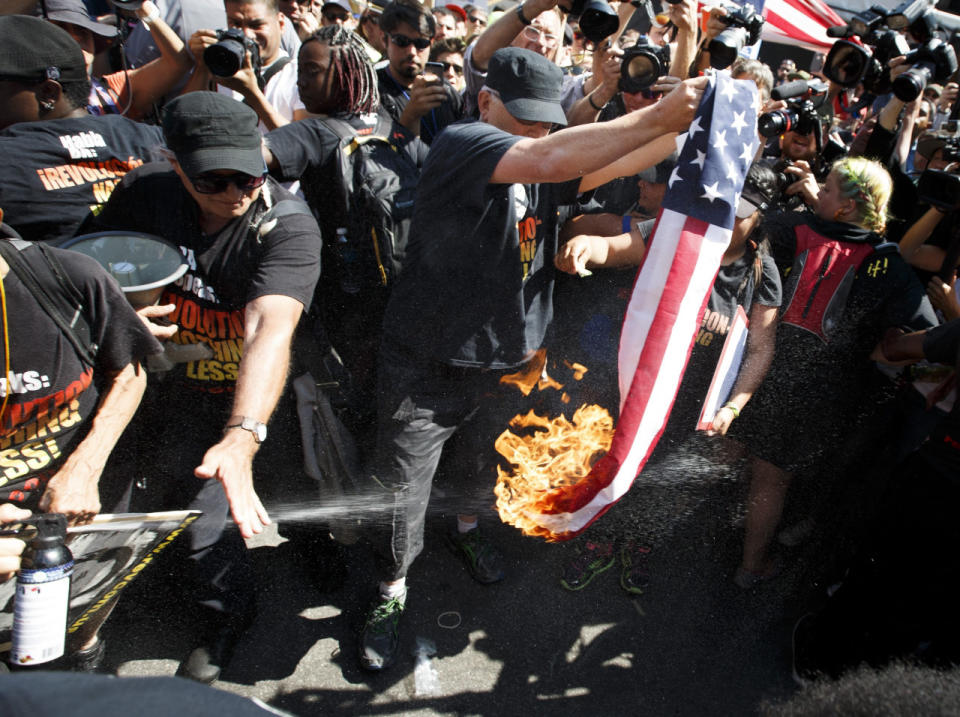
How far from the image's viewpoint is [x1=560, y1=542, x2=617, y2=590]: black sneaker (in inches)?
144

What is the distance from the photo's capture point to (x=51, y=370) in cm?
230

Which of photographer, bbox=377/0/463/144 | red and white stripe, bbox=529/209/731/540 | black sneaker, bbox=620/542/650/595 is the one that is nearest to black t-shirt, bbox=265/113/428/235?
photographer, bbox=377/0/463/144

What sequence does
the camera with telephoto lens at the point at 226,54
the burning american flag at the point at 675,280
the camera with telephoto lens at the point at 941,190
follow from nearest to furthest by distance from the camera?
the burning american flag at the point at 675,280
the camera with telephoto lens at the point at 226,54
the camera with telephoto lens at the point at 941,190

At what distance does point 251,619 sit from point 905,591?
3057 mm

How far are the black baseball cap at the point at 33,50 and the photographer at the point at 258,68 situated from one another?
0.84 meters

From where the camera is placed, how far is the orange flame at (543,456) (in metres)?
3.19

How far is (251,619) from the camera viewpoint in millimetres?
3152

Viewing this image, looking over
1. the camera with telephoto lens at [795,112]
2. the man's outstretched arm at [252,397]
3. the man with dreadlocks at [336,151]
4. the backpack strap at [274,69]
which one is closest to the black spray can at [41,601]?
the man's outstretched arm at [252,397]

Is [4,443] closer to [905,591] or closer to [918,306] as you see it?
[905,591]

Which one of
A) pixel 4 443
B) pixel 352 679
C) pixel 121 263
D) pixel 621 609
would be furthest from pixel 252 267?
pixel 621 609

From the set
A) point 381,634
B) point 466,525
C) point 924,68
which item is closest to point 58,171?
point 381,634

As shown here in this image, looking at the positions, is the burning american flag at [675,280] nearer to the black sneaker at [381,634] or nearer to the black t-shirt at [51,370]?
the black sneaker at [381,634]

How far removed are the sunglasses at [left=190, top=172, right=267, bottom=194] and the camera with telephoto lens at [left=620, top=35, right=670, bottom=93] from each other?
1.96m

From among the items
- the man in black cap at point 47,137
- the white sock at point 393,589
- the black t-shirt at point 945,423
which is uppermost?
the man in black cap at point 47,137
